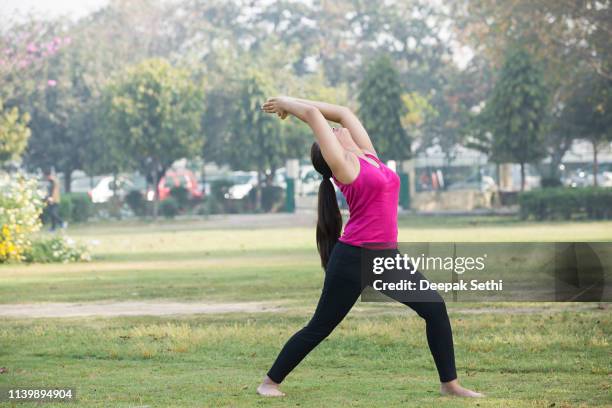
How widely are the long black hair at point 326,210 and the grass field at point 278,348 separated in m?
1.03

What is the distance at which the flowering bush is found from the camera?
22.8m

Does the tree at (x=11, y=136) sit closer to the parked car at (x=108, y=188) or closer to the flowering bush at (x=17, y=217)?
the parked car at (x=108, y=188)

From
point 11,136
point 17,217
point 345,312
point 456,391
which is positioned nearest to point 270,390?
point 345,312

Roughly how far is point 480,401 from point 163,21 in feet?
228

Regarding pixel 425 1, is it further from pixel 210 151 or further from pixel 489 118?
pixel 489 118

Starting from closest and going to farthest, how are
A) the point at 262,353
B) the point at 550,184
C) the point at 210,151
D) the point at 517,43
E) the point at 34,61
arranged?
the point at 262,353 < the point at 517,43 < the point at 550,184 < the point at 34,61 < the point at 210,151

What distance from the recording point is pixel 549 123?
48.0 meters

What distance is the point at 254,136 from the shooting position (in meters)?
55.0

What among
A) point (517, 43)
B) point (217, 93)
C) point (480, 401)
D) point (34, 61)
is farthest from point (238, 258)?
point (217, 93)

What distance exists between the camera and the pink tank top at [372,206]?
7.47m

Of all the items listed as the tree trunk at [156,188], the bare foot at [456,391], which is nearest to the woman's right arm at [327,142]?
the bare foot at [456,391]

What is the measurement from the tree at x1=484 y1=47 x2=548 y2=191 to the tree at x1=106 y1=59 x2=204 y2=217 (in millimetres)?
12851

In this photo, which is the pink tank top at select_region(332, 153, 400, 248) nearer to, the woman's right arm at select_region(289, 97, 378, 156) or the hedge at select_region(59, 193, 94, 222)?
the woman's right arm at select_region(289, 97, 378, 156)

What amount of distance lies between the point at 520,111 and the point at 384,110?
6.37m
